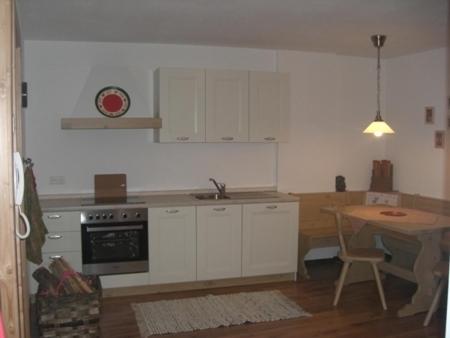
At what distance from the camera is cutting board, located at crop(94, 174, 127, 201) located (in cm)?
482

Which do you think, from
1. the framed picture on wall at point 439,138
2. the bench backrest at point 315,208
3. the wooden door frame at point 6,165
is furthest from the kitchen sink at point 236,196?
the wooden door frame at point 6,165

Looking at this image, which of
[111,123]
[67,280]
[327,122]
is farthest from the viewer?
[327,122]

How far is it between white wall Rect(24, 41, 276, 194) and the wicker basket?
1.59 m

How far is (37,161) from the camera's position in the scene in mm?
4691

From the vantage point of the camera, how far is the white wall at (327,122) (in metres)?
5.40

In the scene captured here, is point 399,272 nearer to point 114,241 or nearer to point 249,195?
point 249,195

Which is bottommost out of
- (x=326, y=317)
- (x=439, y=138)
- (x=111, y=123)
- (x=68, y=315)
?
(x=326, y=317)

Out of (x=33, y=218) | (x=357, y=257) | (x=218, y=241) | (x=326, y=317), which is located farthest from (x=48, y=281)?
(x=357, y=257)

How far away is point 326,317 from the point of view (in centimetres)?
400

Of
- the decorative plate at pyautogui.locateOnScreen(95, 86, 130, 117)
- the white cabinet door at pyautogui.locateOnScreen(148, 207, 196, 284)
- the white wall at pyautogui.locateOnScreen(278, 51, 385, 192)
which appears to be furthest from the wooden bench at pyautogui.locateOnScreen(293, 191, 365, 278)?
the decorative plate at pyautogui.locateOnScreen(95, 86, 130, 117)

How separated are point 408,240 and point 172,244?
7.58 ft

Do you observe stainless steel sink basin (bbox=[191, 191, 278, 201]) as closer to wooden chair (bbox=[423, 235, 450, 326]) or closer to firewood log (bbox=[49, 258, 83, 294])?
firewood log (bbox=[49, 258, 83, 294])

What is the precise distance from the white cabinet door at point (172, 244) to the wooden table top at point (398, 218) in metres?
1.31

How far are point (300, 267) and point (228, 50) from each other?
95.8 inches
